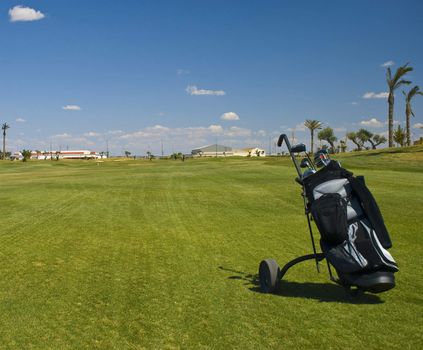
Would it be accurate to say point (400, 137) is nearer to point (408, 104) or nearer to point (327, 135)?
point (408, 104)

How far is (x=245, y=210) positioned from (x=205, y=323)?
999 centimetres

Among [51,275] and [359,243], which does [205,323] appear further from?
[51,275]

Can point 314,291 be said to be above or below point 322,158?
below

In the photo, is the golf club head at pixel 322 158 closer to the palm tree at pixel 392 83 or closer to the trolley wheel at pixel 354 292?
the trolley wheel at pixel 354 292

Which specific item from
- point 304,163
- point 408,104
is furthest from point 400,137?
point 304,163

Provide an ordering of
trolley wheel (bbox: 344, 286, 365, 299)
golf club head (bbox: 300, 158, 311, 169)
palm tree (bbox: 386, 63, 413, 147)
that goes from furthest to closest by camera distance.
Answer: palm tree (bbox: 386, 63, 413, 147), golf club head (bbox: 300, 158, 311, 169), trolley wheel (bbox: 344, 286, 365, 299)

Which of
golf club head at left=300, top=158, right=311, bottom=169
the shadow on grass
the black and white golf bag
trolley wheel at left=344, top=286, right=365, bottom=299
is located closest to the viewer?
the black and white golf bag

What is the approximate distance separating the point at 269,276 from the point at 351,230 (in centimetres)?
132

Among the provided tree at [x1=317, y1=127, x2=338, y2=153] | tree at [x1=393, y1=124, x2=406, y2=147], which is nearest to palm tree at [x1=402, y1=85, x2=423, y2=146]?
tree at [x1=393, y1=124, x2=406, y2=147]

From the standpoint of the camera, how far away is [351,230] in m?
5.51

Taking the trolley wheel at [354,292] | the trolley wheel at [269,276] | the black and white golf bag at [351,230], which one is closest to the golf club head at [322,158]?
the black and white golf bag at [351,230]

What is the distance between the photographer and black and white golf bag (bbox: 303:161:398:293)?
5234 millimetres

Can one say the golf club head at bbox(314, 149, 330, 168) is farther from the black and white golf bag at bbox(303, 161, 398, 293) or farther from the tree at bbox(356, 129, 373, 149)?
the tree at bbox(356, 129, 373, 149)

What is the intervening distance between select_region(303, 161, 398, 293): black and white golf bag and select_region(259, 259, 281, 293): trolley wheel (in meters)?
0.81
